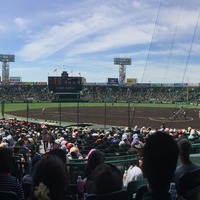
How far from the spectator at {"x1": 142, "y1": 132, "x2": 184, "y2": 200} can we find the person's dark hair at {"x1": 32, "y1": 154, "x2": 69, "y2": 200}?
896mm

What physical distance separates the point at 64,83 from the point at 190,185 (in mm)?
74231

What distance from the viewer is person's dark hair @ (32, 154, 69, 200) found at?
10.6ft

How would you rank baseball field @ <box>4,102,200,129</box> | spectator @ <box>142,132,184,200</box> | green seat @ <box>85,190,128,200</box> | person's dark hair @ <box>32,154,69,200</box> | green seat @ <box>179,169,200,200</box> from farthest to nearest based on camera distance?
baseball field @ <box>4,102,200,129</box>
green seat @ <box>179,169,200,200</box>
green seat @ <box>85,190,128,200</box>
person's dark hair @ <box>32,154,69,200</box>
spectator @ <box>142,132,184,200</box>

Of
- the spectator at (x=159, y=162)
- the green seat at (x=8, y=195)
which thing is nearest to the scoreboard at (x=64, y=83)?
the green seat at (x=8, y=195)

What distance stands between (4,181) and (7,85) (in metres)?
131

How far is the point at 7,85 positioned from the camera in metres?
130

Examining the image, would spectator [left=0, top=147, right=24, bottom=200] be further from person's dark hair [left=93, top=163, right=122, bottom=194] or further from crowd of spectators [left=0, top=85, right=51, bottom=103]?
crowd of spectators [left=0, top=85, right=51, bottom=103]

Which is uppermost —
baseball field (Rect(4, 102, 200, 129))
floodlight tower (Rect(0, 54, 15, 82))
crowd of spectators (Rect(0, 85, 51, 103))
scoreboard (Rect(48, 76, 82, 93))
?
floodlight tower (Rect(0, 54, 15, 82))

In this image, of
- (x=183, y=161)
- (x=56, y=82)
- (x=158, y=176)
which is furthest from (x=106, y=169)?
(x=56, y=82)

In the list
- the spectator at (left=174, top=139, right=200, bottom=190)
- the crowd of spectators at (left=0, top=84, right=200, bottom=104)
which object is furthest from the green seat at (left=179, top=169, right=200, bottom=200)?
the crowd of spectators at (left=0, top=84, right=200, bottom=104)

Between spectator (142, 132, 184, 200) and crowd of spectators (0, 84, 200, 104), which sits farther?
crowd of spectators (0, 84, 200, 104)

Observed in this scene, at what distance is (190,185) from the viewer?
477 cm

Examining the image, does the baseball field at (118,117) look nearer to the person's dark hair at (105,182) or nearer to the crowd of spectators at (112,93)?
the person's dark hair at (105,182)

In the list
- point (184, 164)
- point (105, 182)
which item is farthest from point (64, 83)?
point (105, 182)
